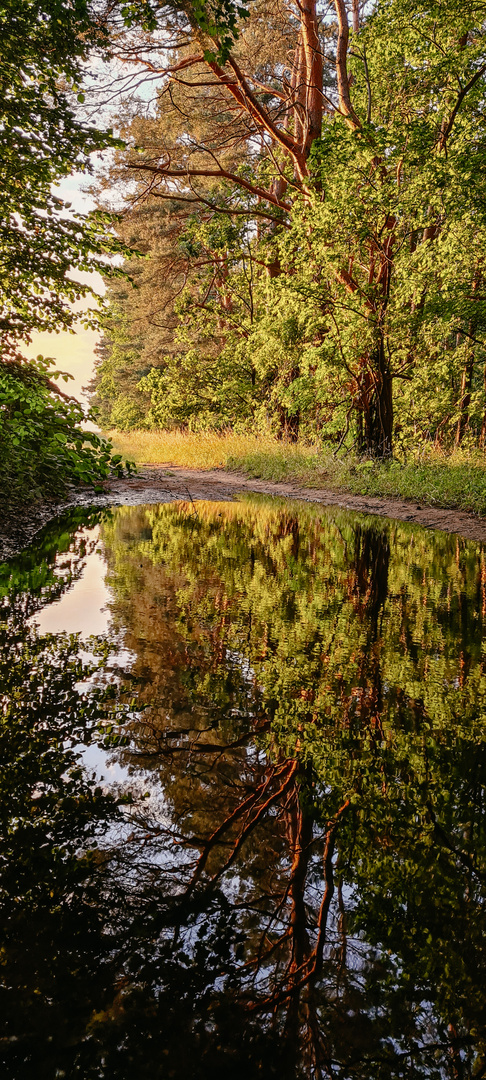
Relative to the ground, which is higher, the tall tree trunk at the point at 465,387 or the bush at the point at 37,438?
the tall tree trunk at the point at 465,387

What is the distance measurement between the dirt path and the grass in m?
0.32

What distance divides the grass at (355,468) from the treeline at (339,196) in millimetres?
832

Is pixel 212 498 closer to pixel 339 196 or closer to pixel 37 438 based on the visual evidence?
pixel 37 438

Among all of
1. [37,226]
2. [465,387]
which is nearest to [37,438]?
[37,226]

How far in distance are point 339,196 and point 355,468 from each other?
17.7ft

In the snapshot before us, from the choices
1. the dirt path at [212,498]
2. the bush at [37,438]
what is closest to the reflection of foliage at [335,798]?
the dirt path at [212,498]

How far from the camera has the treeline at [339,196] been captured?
12.0 meters

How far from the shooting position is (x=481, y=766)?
7.72ft

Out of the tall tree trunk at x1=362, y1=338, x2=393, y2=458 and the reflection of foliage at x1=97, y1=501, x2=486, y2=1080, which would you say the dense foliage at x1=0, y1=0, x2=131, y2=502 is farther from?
the tall tree trunk at x1=362, y1=338, x2=393, y2=458

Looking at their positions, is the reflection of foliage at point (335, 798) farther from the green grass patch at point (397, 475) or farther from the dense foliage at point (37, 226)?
the green grass patch at point (397, 475)

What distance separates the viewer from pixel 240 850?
68.4 inches

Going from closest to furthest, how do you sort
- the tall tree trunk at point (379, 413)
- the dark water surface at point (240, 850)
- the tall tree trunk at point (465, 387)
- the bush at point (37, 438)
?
the dark water surface at point (240, 850)
the bush at point (37, 438)
the tall tree trunk at point (379, 413)
the tall tree trunk at point (465, 387)

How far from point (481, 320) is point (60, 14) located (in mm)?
8809

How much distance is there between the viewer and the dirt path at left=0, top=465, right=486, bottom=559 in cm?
758
